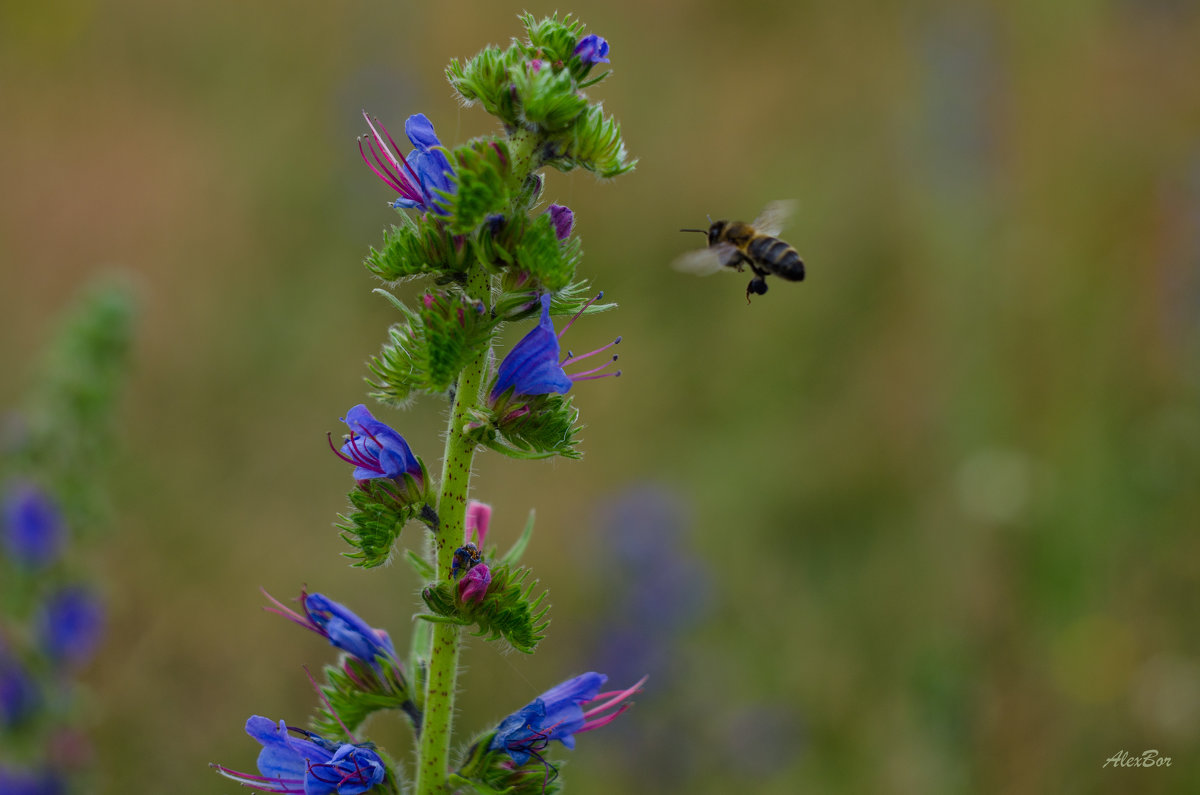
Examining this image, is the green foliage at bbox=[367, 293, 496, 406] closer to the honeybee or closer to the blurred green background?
the honeybee

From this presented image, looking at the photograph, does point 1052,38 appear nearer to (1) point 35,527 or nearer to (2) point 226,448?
(2) point 226,448

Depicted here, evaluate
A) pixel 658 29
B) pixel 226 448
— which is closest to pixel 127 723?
pixel 226 448

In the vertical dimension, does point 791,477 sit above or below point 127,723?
above

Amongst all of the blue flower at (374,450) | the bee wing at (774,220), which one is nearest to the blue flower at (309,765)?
the blue flower at (374,450)

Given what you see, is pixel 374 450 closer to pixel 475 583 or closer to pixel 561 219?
pixel 475 583

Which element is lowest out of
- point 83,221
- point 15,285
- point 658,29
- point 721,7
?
point 15,285

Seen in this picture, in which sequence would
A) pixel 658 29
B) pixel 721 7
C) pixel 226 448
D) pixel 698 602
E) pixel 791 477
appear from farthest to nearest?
1. pixel 721 7
2. pixel 658 29
3. pixel 791 477
4. pixel 226 448
5. pixel 698 602

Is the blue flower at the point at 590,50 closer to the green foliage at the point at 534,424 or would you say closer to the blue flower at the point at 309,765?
the green foliage at the point at 534,424
